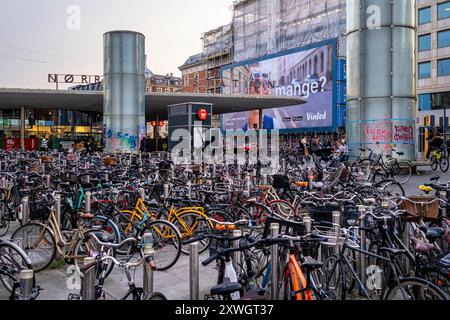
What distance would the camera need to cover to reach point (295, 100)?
29.7 m

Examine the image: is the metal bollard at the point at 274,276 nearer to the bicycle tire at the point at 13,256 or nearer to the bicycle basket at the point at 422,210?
the bicycle basket at the point at 422,210

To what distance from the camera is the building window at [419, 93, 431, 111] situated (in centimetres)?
4600

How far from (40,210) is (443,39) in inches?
1868

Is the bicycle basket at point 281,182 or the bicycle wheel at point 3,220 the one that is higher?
the bicycle basket at point 281,182

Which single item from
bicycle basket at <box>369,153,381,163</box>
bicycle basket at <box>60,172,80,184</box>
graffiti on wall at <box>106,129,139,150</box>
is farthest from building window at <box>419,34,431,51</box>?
bicycle basket at <box>60,172,80,184</box>

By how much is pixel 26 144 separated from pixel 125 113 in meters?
12.0

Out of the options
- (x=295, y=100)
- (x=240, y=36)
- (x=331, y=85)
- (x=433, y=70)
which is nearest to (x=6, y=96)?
(x=295, y=100)

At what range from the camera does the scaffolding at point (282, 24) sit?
137ft

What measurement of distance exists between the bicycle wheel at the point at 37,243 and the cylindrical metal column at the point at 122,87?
689 inches

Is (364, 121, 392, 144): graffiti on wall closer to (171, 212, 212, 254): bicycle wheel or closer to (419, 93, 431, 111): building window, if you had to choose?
(171, 212, 212, 254): bicycle wheel

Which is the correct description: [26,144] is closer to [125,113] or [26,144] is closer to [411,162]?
[125,113]

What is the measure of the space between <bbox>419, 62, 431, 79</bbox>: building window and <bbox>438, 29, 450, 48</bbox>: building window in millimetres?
2175

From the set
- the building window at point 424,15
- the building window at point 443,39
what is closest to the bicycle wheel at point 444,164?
the building window at point 443,39
